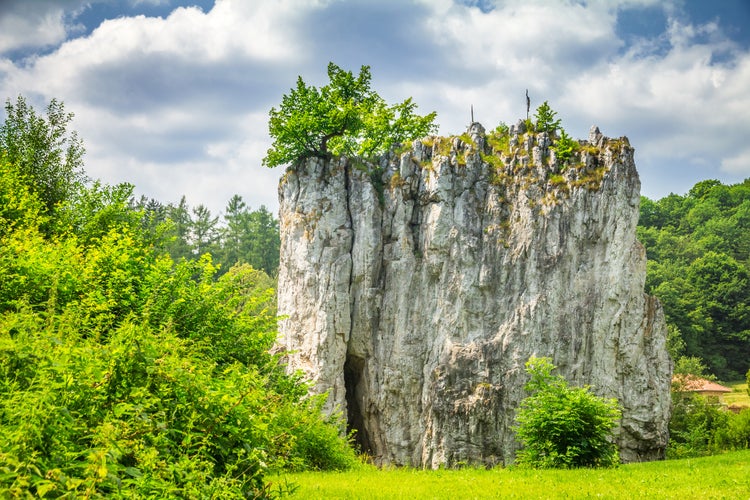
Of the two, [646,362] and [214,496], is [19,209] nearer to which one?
[214,496]

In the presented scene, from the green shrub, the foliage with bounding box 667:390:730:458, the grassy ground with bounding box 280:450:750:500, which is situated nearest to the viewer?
the grassy ground with bounding box 280:450:750:500

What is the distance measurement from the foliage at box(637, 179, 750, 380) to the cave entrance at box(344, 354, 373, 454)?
96.2 feet

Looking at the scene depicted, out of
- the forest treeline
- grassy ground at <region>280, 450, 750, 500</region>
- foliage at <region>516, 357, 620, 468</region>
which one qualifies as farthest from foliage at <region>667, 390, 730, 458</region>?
the forest treeline

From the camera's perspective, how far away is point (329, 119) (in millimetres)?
30875

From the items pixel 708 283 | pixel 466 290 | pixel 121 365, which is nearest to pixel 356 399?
pixel 466 290

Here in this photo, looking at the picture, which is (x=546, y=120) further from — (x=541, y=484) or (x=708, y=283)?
(x=708, y=283)

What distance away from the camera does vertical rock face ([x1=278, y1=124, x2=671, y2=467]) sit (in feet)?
85.9

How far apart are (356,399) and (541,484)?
20913 millimetres

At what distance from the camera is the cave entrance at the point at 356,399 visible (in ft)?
95.4

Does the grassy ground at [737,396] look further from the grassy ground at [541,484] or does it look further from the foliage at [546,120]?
the grassy ground at [541,484]

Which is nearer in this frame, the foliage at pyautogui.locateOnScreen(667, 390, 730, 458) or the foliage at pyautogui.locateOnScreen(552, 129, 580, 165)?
the foliage at pyautogui.locateOnScreen(552, 129, 580, 165)

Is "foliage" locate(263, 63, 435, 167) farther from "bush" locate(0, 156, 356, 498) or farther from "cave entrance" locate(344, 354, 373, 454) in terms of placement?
"bush" locate(0, 156, 356, 498)

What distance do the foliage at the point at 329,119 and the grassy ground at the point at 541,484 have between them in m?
22.9

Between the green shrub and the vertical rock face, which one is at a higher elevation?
the vertical rock face
